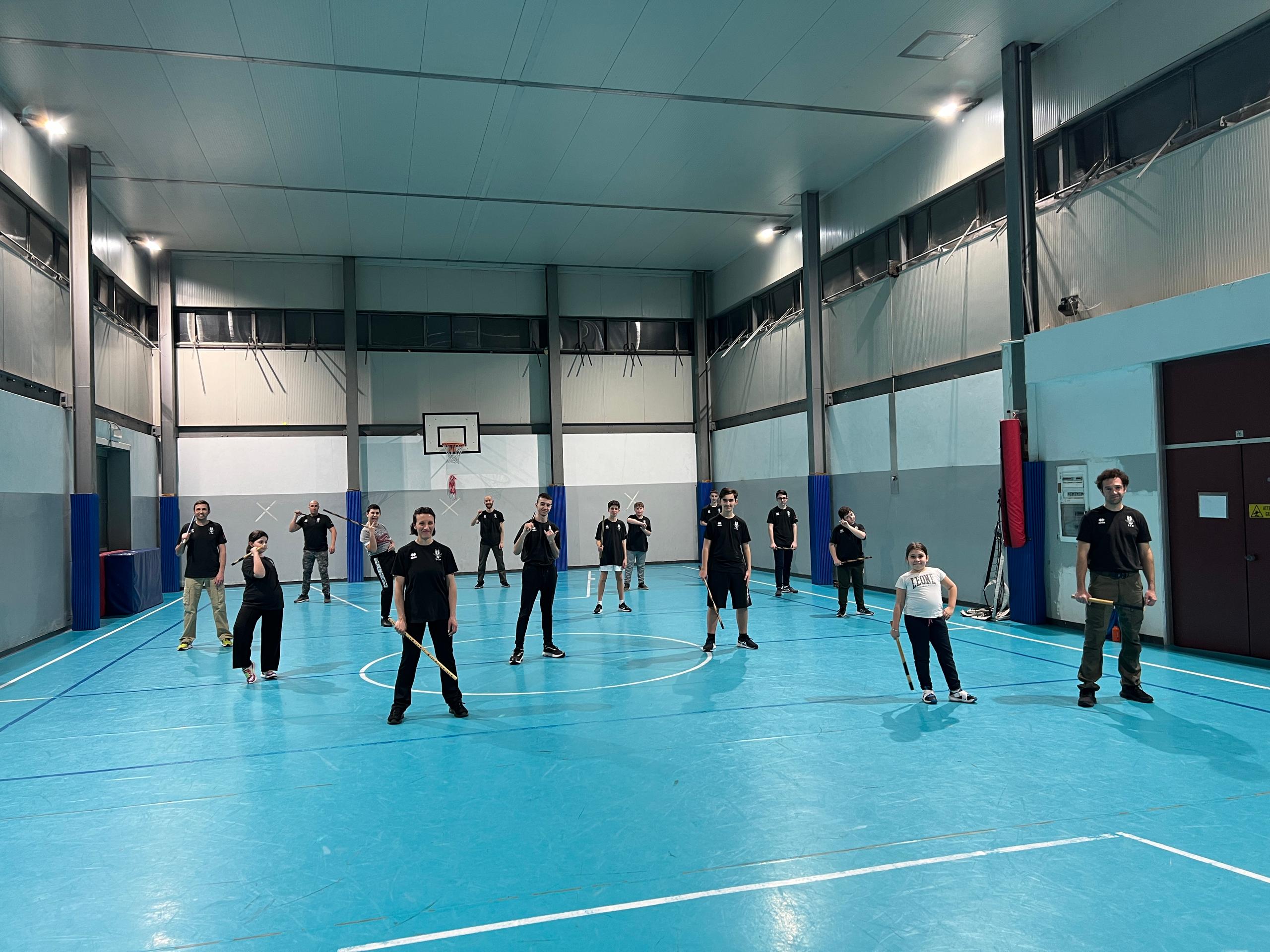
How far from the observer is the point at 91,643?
14070mm

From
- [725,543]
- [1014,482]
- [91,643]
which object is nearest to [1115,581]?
[725,543]

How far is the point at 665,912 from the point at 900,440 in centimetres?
1415

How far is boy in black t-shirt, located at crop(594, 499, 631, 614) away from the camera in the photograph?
632 inches

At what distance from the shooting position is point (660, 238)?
75.1 feet

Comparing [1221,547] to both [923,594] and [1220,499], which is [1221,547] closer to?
[1220,499]

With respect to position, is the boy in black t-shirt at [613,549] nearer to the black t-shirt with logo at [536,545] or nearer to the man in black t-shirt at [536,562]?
the man in black t-shirt at [536,562]

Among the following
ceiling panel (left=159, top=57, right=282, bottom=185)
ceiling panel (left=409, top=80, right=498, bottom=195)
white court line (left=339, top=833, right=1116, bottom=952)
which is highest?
ceiling panel (left=409, top=80, right=498, bottom=195)

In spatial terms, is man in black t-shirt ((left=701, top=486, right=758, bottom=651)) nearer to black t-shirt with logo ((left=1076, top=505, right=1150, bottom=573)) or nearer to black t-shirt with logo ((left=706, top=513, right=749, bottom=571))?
black t-shirt with logo ((left=706, top=513, right=749, bottom=571))

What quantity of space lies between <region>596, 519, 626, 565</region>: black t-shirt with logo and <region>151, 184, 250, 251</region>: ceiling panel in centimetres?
1099

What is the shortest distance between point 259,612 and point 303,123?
929cm

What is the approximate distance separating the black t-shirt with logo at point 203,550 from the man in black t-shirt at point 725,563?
7.22 metres

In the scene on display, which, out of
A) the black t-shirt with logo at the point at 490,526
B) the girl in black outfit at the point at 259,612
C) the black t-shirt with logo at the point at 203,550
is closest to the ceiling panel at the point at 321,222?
the black t-shirt with logo at the point at 490,526

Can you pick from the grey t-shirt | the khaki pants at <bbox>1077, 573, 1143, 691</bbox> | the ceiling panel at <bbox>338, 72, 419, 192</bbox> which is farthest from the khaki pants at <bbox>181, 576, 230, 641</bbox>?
the khaki pants at <bbox>1077, 573, 1143, 691</bbox>

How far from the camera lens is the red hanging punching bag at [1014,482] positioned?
522 inches
